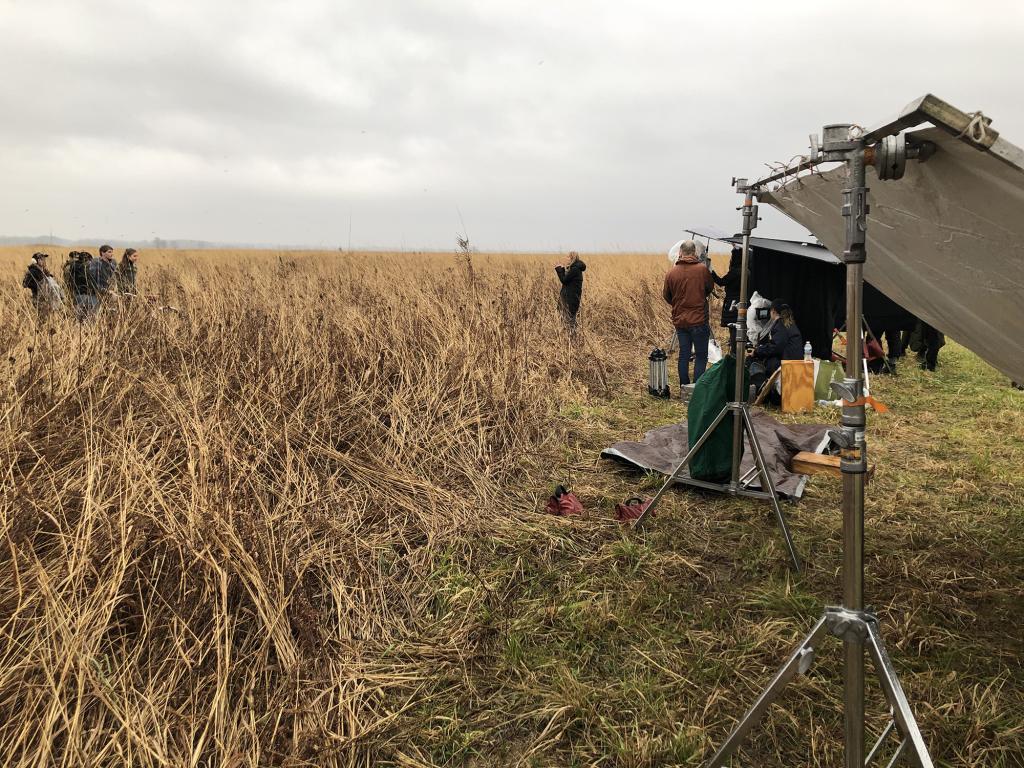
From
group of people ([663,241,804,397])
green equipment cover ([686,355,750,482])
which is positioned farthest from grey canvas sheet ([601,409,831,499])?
group of people ([663,241,804,397])

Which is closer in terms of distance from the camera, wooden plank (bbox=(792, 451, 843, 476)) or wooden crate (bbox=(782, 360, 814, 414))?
wooden plank (bbox=(792, 451, 843, 476))

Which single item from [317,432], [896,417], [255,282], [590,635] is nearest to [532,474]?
[317,432]

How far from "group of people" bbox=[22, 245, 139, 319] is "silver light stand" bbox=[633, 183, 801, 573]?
4.28 m

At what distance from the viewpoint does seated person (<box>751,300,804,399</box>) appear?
6203 millimetres

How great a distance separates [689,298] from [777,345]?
1.01m

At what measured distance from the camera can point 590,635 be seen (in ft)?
8.08

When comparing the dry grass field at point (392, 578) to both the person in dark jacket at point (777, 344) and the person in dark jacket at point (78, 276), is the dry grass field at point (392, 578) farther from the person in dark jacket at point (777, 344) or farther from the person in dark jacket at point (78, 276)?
the person in dark jacket at point (777, 344)

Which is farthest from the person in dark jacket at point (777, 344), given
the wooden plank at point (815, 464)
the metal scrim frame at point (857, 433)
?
the metal scrim frame at point (857, 433)

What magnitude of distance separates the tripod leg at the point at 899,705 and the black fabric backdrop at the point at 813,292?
214 inches

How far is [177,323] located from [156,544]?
286 cm

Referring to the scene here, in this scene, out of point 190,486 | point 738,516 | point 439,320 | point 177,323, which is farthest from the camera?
point 439,320

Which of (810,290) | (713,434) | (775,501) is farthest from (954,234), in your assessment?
(810,290)

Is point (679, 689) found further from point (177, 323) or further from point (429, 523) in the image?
point (177, 323)

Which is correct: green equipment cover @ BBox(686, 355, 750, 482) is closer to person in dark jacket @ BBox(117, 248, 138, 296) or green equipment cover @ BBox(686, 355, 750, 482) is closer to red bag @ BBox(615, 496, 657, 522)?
red bag @ BBox(615, 496, 657, 522)
